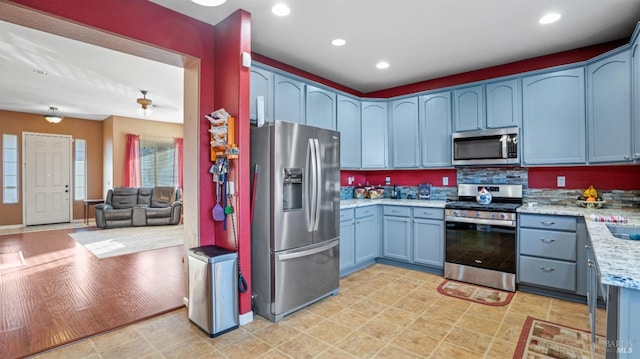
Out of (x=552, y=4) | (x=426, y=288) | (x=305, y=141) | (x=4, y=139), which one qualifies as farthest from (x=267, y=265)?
(x=4, y=139)

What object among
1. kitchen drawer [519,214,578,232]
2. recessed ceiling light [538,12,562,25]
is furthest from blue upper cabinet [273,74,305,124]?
kitchen drawer [519,214,578,232]

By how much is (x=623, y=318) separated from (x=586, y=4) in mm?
2625

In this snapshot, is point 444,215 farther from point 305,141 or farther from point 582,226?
point 305,141

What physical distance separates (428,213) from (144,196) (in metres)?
7.01

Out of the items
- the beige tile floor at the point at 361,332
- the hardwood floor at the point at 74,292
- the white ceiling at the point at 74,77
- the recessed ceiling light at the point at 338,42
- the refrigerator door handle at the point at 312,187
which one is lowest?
the beige tile floor at the point at 361,332

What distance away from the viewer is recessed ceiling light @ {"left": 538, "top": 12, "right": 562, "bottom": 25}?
2670 millimetres

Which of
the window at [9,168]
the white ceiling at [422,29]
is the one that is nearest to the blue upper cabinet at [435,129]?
the white ceiling at [422,29]

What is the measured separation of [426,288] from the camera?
11.3 ft

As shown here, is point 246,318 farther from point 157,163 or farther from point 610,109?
point 157,163

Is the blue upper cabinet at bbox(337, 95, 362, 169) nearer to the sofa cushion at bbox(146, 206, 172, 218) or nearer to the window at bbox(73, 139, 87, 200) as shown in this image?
the sofa cushion at bbox(146, 206, 172, 218)

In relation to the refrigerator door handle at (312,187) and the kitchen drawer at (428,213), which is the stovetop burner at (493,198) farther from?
the refrigerator door handle at (312,187)

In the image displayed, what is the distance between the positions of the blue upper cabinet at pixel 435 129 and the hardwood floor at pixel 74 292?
3.45 metres

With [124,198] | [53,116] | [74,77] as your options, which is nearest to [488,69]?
[74,77]

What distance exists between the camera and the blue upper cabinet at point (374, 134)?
4.59m
